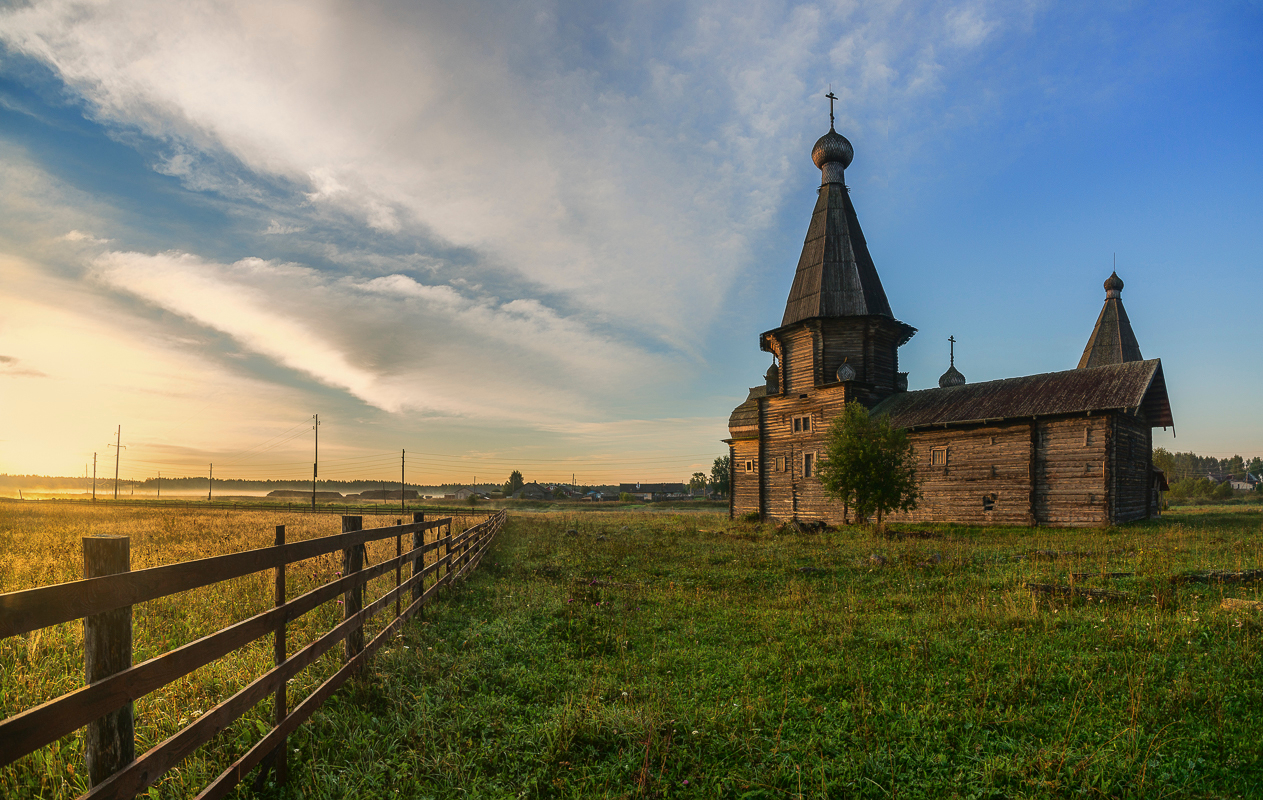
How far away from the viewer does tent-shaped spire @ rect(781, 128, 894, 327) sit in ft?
106

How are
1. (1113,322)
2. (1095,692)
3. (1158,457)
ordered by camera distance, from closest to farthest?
(1095,692), (1113,322), (1158,457)

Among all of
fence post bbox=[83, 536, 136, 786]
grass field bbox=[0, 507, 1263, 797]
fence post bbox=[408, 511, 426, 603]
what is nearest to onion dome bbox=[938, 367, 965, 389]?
grass field bbox=[0, 507, 1263, 797]

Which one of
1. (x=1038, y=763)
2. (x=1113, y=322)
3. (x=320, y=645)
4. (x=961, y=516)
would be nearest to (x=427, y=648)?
(x=320, y=645)

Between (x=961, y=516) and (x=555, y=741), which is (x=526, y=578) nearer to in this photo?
(x=555, y=741)

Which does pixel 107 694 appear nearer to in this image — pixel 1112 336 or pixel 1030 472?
pixel 1030 472

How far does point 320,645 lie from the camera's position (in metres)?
4.48

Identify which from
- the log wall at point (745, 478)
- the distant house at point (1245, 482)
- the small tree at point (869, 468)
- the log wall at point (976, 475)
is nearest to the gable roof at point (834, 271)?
→ the log wall at point (745, 478)

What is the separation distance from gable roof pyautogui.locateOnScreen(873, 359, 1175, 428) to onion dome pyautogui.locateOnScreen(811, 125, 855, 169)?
1603 centimetres

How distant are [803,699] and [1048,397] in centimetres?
2534

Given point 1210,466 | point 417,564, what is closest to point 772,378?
point 417,564

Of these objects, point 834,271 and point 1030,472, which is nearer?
point 1030,472

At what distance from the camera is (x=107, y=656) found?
257cm

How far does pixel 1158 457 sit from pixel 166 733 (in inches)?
3246

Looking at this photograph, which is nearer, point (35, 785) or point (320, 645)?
point (35, 785)
